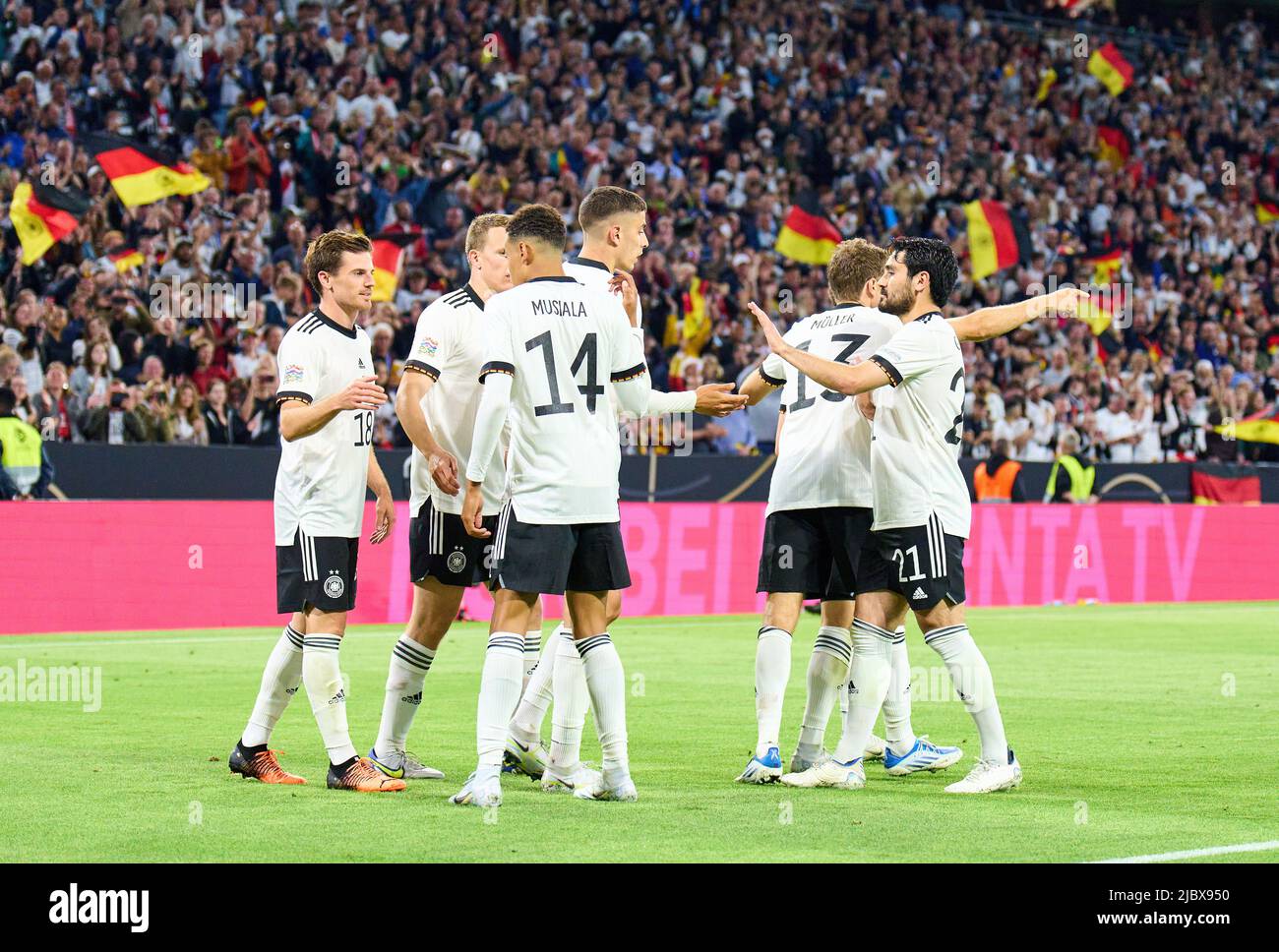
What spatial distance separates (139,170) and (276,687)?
1329 cm

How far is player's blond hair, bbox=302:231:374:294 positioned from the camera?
314 inches

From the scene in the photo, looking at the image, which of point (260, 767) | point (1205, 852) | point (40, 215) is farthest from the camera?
point (40, 215)

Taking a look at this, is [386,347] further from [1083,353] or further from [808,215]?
[1083,353]

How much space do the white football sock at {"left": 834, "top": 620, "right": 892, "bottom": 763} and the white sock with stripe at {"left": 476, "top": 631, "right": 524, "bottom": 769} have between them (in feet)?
5.46

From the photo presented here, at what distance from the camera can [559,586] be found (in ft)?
23.4

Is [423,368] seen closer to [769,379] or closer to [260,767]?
[769,379]

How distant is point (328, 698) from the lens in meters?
7.64

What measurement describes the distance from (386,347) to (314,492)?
11382 mm

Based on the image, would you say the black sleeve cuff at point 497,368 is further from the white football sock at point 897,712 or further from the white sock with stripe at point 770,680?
the white football sock at point 897,712

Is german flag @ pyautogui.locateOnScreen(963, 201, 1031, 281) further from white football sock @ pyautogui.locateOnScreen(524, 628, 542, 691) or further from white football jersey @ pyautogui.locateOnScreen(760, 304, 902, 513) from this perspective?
white football sock @ pyautogui.locateOnScreen(524, 628, 542, 691)

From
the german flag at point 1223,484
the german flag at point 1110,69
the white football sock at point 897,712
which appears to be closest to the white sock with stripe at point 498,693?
the white football sock at point 897,712

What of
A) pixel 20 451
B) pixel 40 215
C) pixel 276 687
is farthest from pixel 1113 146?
pixel 276 687

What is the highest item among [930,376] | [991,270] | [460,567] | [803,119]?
[803,119]
